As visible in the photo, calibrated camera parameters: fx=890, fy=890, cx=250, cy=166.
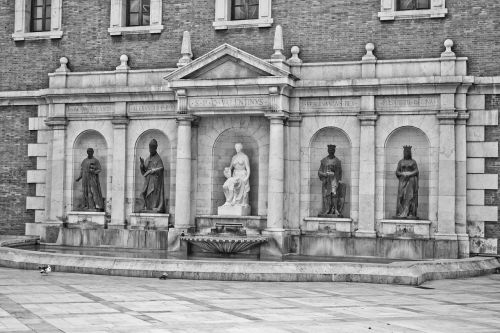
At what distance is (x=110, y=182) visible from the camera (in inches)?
1142

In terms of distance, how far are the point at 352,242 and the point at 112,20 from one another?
10869 mm

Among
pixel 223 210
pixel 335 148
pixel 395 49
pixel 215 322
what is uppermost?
pixel 395 49

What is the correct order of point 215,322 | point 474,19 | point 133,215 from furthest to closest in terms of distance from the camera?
1. point 133,215
2. point 474,19
3. point 215,322

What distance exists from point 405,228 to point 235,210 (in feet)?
16.7

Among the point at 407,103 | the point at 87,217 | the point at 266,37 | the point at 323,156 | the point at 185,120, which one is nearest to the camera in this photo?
the point at 407,103

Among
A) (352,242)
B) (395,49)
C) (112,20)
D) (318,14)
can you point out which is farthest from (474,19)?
(112,20)

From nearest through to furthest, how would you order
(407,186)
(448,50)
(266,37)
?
1. (448,50)
2. (407,186)
3. (266,37)

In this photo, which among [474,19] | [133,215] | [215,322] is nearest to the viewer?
[215,322]

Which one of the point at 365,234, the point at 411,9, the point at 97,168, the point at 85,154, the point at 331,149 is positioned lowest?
the point at 365,234

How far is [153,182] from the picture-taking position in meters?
28.2

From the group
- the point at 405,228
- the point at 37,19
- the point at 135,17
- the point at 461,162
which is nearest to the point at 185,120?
the point at 135,17

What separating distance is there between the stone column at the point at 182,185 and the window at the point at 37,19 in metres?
6.23

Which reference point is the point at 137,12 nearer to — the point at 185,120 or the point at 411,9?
the point at 185,120

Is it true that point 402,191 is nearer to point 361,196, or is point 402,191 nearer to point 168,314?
point 361,196
